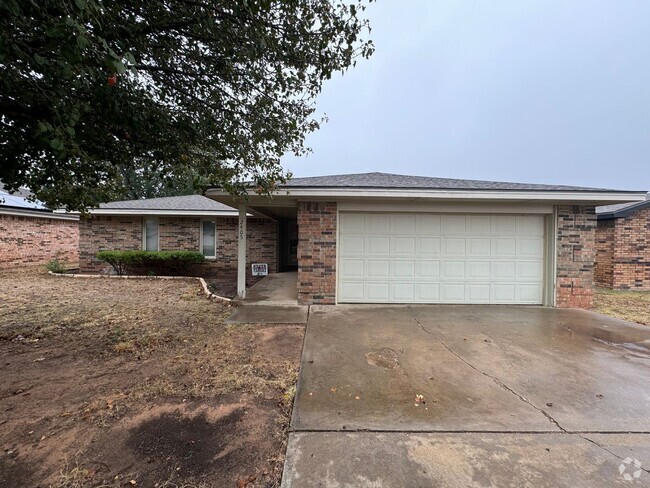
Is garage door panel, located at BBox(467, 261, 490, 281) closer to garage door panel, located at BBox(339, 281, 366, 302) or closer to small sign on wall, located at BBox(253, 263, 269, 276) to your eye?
garage door panel, located at BBox(339, 281, 366, 302)

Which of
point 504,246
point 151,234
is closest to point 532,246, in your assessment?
point 504,246

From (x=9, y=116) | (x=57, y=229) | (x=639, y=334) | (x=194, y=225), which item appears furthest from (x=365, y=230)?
(x=57, y=229)

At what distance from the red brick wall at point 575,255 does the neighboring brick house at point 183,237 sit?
354 inches

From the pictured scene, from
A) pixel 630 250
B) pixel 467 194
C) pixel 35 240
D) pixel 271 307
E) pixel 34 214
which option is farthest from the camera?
pixel 35 240

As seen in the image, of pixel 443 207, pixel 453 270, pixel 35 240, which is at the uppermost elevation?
pixel 443 207

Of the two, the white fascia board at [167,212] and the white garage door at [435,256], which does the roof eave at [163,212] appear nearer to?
the white fascia board at [167,212]

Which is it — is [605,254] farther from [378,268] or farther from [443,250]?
[378,268]

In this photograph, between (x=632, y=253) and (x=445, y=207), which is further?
(x=632, y=253)

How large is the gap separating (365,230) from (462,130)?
107 ft

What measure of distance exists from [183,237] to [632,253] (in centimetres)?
1610

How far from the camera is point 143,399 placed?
286 centimetres

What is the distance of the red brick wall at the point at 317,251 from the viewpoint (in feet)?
22.4

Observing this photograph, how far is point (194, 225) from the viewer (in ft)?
39.1

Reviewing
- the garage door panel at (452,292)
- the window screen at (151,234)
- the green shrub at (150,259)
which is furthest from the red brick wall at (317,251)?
the window screen at (151,234)
